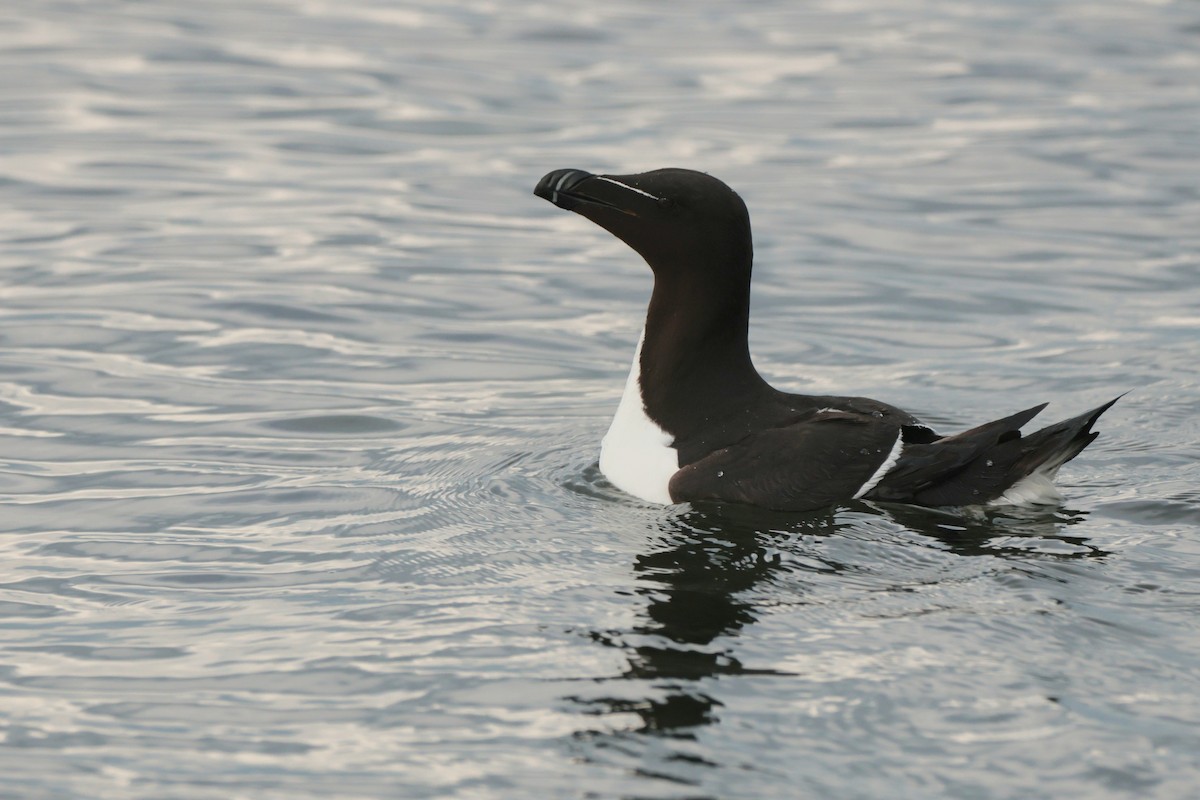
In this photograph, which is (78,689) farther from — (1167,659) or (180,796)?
(1167,659)

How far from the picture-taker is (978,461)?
21.9ft

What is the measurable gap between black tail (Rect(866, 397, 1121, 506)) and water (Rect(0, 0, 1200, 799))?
0.12 m

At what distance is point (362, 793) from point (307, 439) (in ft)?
13.0

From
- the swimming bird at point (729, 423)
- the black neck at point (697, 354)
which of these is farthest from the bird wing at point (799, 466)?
the black neck at point (697, 354)

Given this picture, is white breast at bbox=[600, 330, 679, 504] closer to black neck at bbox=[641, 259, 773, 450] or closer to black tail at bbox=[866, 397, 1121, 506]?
black neck at bbox=[641, 259, 773, 450]

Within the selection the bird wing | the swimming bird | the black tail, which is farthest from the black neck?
the black tail

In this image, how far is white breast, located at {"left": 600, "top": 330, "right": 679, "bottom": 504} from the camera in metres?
6.86

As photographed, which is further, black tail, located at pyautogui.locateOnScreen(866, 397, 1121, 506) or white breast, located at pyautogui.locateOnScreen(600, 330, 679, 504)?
white breast, located at pyautogui.locateOnScreen(600, 330, 679, 504)

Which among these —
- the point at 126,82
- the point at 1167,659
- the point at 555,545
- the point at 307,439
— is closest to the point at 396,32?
the point at 126,82

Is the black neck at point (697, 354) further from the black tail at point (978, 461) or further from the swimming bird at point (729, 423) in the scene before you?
the black tail at point (978, 461)

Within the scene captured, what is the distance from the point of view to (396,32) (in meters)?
19.0

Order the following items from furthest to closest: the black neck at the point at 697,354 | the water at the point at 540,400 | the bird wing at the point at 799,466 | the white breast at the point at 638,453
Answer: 1. the black neck at the point at 697,354
2. the white breast at the point at 638,453
3. the bird wing at the point at 799,466
4. the water at the point at 540,400

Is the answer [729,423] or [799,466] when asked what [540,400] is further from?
[799,466]

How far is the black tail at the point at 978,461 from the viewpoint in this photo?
6.56m
